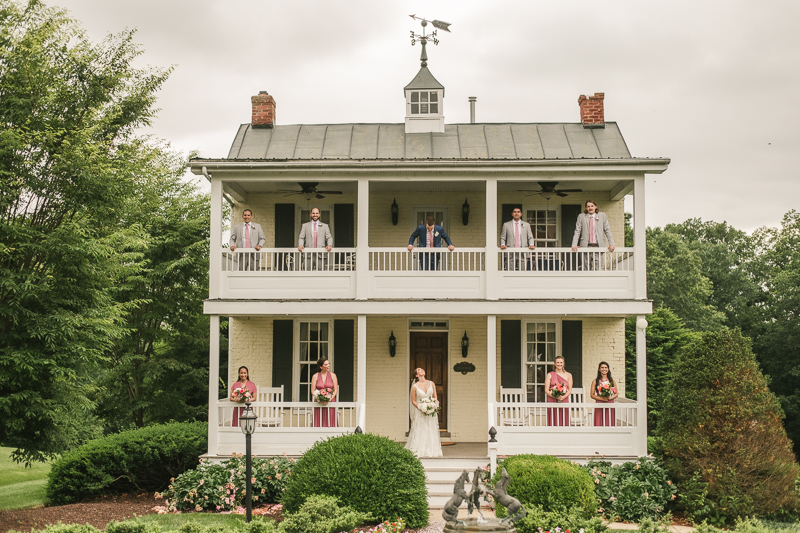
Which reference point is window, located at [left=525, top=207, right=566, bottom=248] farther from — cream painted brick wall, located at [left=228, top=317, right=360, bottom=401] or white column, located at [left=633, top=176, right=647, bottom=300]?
cream painted brick wall, located at [left=228, top=317, right=360, bottom=401]

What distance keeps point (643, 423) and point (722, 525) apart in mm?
2099

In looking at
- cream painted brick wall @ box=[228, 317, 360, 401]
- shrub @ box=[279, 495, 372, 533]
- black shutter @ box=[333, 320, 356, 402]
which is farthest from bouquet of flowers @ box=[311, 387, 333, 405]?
shrub @ box=[279, 495, 372, 533]

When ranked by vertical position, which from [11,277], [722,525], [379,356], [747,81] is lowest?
[722,525]

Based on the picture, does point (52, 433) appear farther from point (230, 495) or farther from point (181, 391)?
point (181, 391)

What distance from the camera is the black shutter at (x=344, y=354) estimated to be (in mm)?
13883

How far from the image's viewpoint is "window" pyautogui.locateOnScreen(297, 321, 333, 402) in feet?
46.1

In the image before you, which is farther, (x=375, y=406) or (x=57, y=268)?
(x=375, y=406)

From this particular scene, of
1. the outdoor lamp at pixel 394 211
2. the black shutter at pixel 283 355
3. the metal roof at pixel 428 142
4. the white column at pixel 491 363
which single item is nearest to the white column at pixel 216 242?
the metal roof at pixel 428 142

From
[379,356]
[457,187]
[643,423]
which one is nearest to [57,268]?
[379,356]

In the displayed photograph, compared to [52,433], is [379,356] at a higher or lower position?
higher

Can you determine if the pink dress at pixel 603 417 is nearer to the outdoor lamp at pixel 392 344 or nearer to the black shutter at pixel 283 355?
the outdoor lamp at pixel 392 344

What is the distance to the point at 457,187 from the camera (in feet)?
45.3

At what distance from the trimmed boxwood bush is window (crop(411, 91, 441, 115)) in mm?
8257

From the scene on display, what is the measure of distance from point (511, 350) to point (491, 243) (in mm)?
2834
